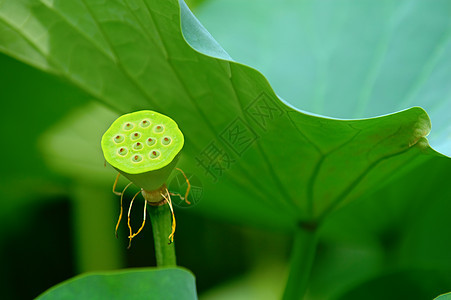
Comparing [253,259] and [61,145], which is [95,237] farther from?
[253,259]

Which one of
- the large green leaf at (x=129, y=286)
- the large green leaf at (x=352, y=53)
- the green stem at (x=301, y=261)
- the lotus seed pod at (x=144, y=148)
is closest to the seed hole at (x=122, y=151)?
the lotus seed pod at (x=144, y=148)

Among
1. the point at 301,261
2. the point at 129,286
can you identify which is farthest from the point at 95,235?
the point at 129,286

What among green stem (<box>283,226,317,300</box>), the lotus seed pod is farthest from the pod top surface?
green stem (<box>283,226,317,300</box>)

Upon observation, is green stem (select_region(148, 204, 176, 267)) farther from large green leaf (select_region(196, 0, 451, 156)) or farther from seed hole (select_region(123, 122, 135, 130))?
large green leaf (select_region(196, 0, 451, 156))

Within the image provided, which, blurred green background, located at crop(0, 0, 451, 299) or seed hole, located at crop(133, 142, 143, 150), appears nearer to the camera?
seed hole, located at crop(133, 142, 143, 150)

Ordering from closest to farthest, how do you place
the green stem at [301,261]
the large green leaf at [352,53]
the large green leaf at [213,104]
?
the large green leaf at [213,104] < the green stem at [301,261] < the large green leaf at [352,53]

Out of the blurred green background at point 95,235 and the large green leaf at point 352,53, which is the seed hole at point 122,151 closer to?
the large green leaf at point 352,53
